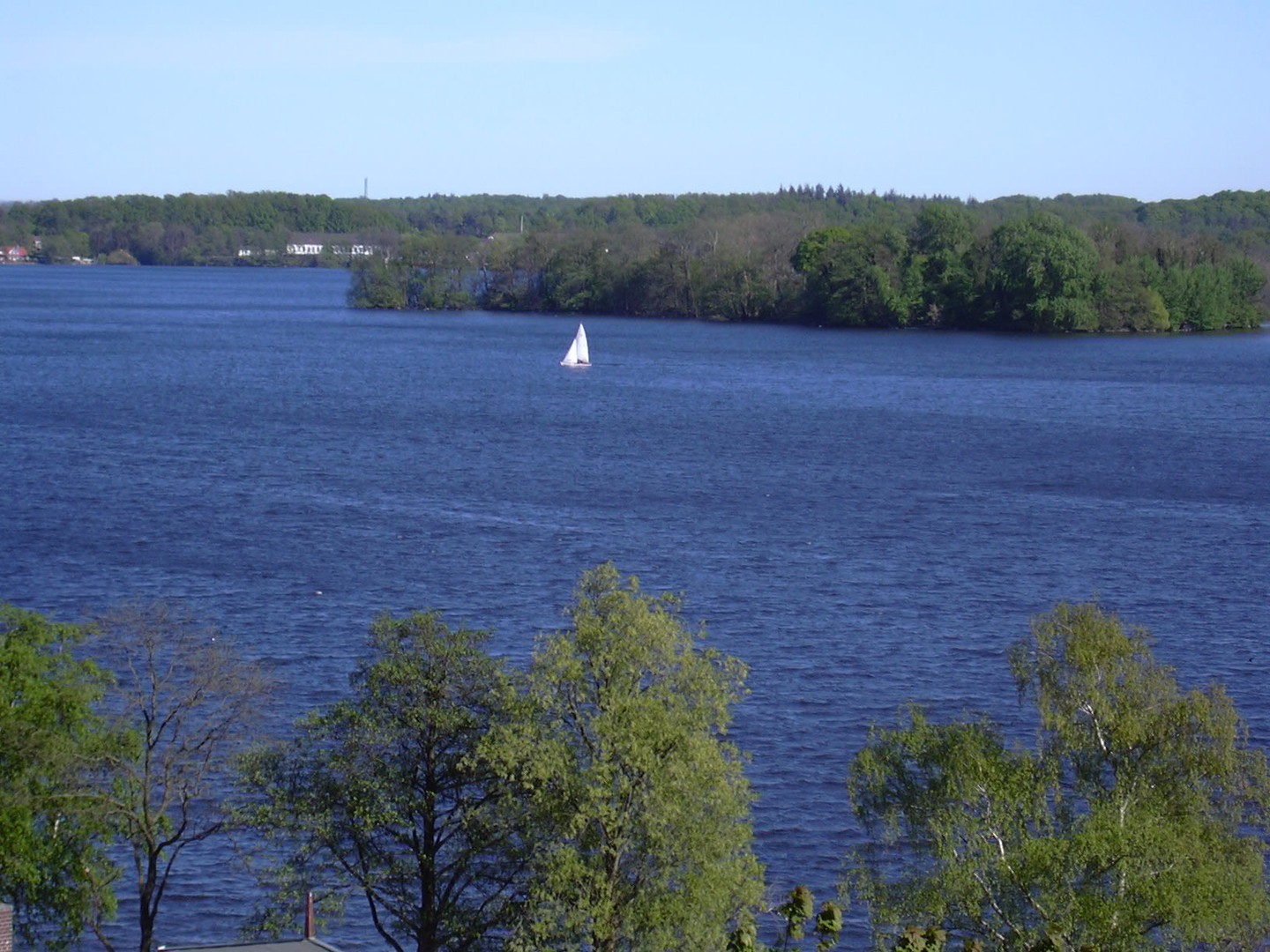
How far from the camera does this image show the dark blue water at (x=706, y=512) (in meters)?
29.8

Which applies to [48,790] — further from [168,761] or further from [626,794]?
[626,794]

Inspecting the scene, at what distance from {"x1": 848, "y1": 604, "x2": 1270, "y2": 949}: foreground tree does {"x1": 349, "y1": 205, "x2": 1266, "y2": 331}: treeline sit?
104 metres

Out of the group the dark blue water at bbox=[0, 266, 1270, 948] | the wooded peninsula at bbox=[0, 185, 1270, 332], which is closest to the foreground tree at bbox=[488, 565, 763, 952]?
the dark blue water at bbox=[0, 266, 1270, 948]

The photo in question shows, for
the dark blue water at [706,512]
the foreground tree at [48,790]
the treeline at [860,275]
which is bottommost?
the dark blue water at [706,512]

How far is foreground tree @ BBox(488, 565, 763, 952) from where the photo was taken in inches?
580

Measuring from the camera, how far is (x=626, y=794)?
48.7ft

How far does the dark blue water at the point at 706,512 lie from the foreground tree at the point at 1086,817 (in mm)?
5934

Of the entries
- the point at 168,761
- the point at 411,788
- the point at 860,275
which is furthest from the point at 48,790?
the point at 860,275

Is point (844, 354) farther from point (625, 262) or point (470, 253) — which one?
point (470, 253)

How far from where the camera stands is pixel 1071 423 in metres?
68.1

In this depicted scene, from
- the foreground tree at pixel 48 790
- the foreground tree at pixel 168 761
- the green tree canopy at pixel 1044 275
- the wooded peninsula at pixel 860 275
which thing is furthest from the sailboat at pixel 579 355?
the foreground tree at pixel 48 790

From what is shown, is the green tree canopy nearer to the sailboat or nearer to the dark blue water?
the dark blue water

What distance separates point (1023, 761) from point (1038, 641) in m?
1.24

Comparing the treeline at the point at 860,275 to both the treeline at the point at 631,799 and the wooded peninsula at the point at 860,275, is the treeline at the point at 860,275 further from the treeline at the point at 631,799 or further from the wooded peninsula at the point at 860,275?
the treeline at the point at 631,799
